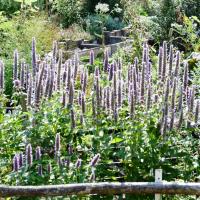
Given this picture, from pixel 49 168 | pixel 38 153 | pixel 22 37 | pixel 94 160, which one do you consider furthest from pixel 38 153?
pixel 22 37

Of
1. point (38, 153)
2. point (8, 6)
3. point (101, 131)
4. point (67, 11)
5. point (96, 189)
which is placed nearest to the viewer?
point (96, 189)

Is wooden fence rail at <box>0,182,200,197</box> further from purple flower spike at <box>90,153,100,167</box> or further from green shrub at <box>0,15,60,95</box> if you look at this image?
green shrub at <box>0,15,60,95</box>

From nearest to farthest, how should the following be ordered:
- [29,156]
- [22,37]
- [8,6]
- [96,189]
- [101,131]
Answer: [96,189] < [29,156] < [101,131] < [22,37] < [8,6]

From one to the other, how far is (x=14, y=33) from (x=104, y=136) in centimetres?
715

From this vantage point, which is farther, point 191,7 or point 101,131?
point 191,7

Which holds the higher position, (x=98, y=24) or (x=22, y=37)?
(x=22, y=37)

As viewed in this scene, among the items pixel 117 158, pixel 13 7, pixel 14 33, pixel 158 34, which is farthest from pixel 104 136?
pixel 13 7

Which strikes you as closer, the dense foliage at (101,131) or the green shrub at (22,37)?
the dense foliage at (101,131)

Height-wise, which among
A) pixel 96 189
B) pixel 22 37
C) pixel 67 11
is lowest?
pixel 67 11

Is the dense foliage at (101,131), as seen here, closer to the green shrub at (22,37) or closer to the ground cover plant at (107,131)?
the ground cover plant at (107,131)

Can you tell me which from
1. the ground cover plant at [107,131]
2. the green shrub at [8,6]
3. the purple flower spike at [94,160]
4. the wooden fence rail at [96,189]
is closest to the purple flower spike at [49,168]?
the ground cover plant at [107,131]

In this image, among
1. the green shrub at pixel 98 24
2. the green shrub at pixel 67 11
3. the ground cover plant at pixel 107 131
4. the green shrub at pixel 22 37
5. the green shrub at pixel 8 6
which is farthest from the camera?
the green shrub at pixel 67 11

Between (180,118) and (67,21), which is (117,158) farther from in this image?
(67,21)

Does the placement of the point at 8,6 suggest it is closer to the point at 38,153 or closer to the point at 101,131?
the point at 101,131
